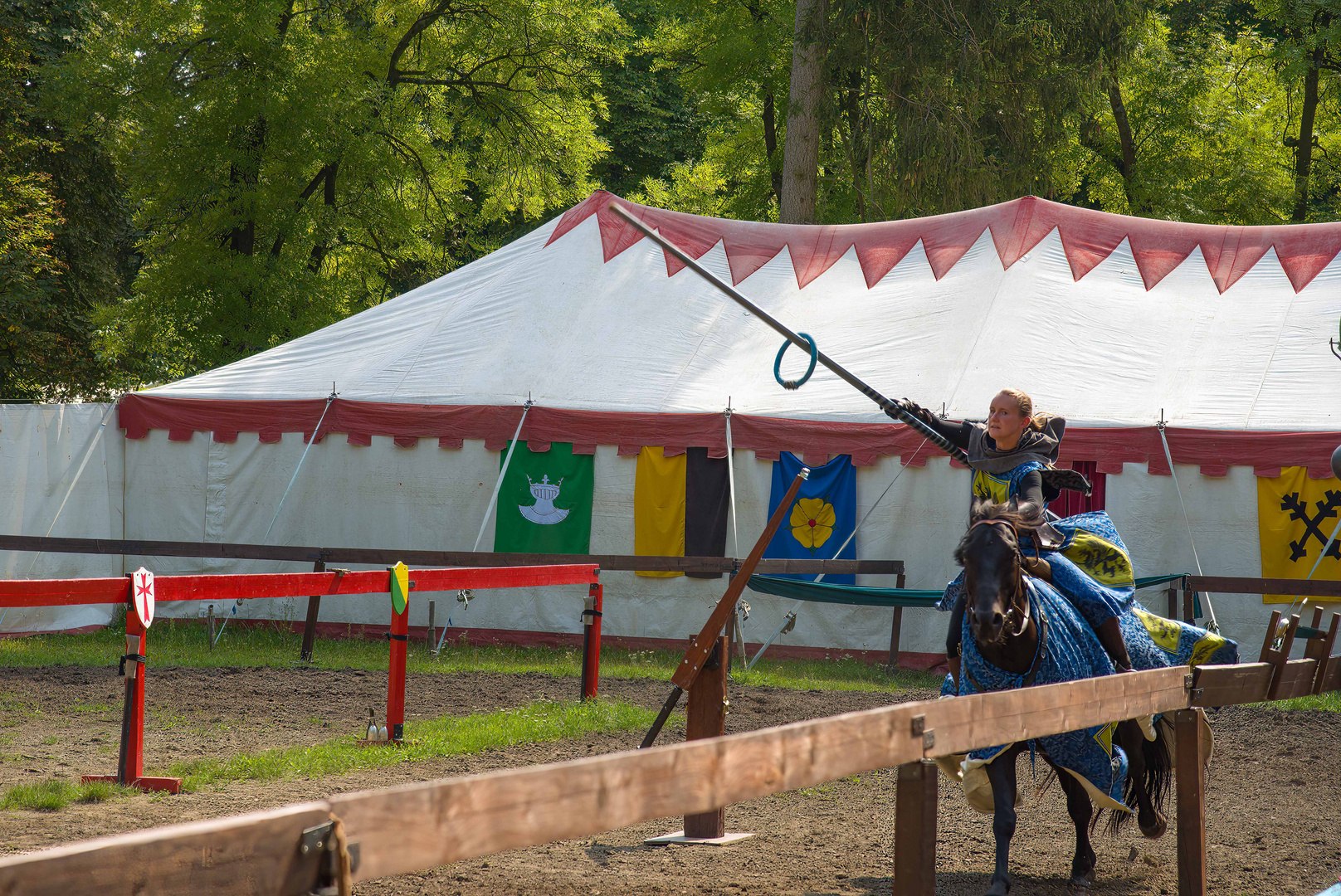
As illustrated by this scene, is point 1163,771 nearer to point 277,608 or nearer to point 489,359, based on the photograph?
point 489,359

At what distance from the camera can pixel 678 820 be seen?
5.17 meters

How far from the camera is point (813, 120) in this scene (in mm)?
16984

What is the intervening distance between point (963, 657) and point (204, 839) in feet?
10.9

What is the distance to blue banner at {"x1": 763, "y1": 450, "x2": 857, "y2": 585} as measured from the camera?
10445 mm

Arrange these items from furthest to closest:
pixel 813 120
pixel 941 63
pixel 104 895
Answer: pixel 813 120
pixel 941 63
pixel 104 895

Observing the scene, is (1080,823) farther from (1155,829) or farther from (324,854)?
(324,854)

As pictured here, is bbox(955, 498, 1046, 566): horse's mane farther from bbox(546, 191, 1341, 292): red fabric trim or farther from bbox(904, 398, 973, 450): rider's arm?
bbox(546, 191, 1341, 292): red fabric trim

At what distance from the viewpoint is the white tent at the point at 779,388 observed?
9945 mm

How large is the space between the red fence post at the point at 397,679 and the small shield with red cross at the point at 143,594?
1.32 m

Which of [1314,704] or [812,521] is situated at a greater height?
[812,521]

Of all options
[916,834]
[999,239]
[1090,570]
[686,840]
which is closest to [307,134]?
[999,239]

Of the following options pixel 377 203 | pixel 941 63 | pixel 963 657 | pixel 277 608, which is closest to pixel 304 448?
pixel 277 608

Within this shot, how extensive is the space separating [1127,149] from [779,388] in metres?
12.7

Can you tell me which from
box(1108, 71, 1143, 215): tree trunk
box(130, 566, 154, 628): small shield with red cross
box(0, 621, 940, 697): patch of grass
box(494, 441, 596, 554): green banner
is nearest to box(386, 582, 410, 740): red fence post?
box(130, 566, 154, 628): small shield with red cross
